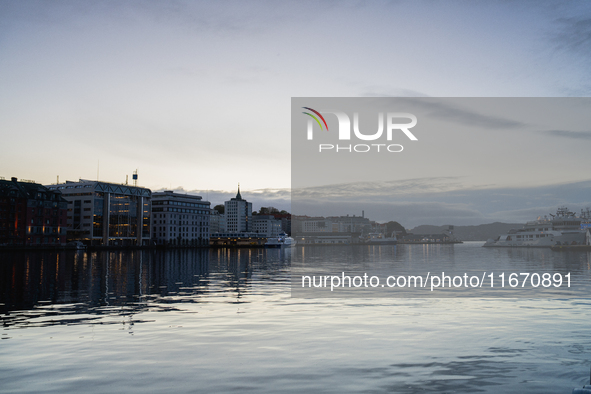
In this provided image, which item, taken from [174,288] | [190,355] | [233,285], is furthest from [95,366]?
[233,285]

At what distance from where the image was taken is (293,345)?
18.6 metres

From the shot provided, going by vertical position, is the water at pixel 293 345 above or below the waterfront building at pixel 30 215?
below

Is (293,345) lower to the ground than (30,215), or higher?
lower

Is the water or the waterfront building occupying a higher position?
the waterfront building

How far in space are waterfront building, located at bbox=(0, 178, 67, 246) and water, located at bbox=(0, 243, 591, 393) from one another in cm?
14061

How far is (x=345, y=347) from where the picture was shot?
1828 cm

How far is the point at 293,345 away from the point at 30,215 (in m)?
169

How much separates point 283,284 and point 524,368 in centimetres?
3226

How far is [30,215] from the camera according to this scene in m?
160

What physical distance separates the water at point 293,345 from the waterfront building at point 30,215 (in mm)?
140610

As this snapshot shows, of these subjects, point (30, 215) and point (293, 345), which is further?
point (30, 215)

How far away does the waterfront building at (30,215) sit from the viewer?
499 ft

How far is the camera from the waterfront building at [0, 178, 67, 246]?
15212cm

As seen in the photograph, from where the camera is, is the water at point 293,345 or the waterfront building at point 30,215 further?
the waterfront building at point 30,215
